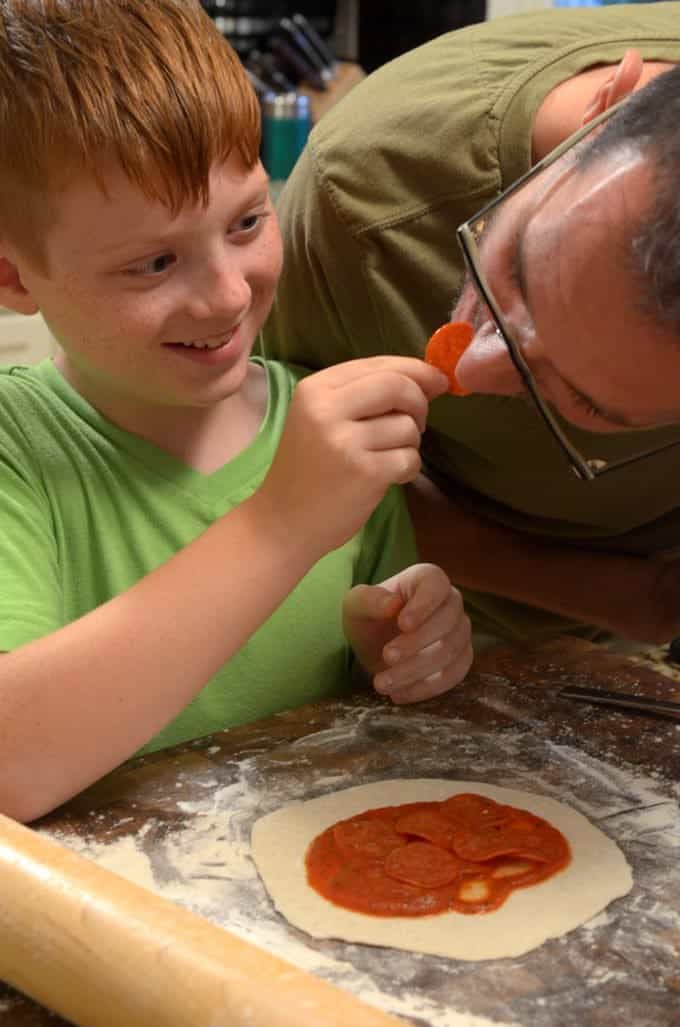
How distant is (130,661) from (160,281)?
0.29 m

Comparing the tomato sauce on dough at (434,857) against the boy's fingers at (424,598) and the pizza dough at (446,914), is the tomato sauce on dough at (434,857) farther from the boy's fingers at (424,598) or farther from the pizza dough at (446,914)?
the boy's fingers at (424,598)

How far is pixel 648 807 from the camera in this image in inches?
37.5

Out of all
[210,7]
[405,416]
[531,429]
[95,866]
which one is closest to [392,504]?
[531,429]

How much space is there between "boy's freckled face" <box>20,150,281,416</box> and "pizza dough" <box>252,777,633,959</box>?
0.35m

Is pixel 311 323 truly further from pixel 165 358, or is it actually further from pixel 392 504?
pixel 165 358

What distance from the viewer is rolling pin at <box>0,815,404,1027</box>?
0.60 m

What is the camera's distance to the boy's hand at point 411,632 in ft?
3.63

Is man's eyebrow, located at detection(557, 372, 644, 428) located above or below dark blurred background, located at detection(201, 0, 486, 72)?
above

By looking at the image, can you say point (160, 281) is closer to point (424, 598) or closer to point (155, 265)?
point (155, 265)

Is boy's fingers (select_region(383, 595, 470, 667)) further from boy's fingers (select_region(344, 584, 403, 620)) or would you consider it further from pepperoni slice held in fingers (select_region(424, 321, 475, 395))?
pepperoni slice held in fingers (select_region(424, 321, 475, 395))

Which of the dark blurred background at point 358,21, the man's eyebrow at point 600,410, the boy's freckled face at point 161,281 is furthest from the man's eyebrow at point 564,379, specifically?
the dark blurred background at point 358,21

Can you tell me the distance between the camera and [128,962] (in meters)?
0.65

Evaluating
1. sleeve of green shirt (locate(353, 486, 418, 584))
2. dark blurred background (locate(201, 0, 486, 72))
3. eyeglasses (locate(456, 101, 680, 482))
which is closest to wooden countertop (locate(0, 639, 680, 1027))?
sleeve of green shirt (locate(353, 486, 418, 584))

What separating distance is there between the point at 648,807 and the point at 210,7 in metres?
2.81
